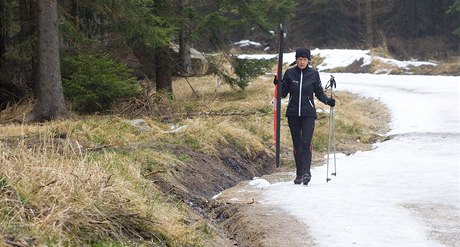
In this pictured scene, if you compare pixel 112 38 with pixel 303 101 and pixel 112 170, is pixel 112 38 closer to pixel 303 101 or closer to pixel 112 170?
pixel 303 101

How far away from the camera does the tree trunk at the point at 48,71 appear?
39.1 feet

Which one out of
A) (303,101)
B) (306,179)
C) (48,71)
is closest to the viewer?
(306,179)

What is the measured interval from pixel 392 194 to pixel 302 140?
5.65 feet

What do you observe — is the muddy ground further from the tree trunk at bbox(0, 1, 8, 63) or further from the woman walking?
the tree trunk at bbox(0, 1, 8, 63)

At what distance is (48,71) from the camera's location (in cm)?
1212

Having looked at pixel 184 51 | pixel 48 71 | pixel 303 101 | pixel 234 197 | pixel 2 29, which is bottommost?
pixel 234 197

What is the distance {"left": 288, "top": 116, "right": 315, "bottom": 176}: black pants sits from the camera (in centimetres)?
906

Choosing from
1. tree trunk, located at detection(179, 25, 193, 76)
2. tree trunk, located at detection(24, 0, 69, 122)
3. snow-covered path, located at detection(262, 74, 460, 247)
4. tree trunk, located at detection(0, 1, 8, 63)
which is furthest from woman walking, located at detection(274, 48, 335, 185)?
tree trunk, located at detection(179, 25, 193, 76)

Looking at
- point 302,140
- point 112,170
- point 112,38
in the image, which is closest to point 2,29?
point 112,38

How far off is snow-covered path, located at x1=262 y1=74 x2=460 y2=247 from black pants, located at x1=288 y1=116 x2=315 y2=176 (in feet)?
0.98

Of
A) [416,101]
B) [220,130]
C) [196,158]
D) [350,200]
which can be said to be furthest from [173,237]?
[416,101]

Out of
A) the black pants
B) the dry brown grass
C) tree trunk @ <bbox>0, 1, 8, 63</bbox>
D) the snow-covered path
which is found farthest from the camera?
tree trunk @ <bbox>0, 1, 8, 63</bbox>

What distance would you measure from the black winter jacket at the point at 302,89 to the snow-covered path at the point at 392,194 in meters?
1.06

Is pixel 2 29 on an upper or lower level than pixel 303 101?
upper
